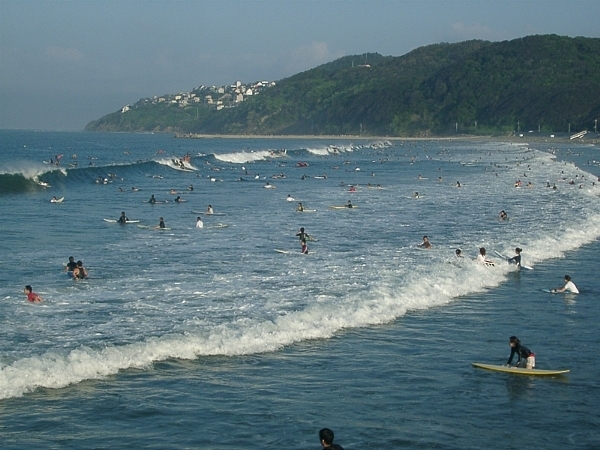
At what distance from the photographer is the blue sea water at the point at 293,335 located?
11.2 meters

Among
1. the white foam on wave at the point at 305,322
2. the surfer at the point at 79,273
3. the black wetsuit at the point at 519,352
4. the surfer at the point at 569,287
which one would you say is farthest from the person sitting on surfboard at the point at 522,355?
the surfer at the point at 79,273

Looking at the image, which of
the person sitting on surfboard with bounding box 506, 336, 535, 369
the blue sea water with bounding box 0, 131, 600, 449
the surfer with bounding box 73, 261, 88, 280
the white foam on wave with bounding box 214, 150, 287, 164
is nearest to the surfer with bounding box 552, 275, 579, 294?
the blue sea water with bounding box 0, 131, 600, 449

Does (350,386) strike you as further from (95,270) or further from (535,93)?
(535,93)

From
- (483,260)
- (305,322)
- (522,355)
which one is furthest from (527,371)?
(483,260)

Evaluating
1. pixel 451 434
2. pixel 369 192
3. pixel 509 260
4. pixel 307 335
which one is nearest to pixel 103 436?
pixel 451 434

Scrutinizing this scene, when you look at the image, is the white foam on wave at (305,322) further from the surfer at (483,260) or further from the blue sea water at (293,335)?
the surfer at (483,260)

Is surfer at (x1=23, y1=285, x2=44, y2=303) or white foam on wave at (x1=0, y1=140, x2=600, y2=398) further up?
surfer at (x1=23, y1=285, x2=44, y2=303)

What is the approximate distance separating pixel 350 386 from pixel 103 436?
4.01m

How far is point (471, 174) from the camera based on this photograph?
233 ft

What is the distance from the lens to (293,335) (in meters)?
15.9

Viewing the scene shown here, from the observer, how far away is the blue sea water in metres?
11.2

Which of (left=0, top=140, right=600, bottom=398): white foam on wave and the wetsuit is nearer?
(left=0, top=140, right=600, bottom=398): white foam on wave

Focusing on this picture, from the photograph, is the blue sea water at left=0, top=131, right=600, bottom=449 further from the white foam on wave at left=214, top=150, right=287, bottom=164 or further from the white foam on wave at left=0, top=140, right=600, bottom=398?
the white foam on wave at left=214, top=150, right=287, bottom=164

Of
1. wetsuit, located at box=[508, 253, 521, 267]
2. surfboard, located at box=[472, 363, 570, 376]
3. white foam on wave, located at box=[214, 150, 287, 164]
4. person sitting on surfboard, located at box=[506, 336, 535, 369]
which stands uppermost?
white foam on wave, located at box=[214, 150, 287, 164]
